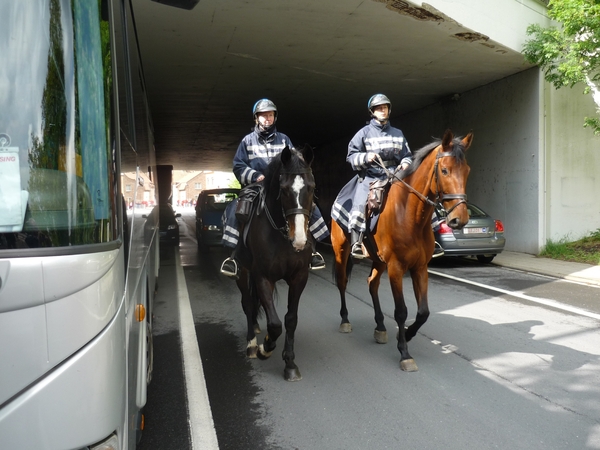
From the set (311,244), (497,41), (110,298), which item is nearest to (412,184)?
(311,244)

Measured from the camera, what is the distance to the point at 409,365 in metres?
4.93

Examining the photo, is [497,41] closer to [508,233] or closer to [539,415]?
[508,233]

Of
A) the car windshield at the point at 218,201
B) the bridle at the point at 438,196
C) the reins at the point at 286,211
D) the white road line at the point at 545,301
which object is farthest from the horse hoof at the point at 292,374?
the car windshield at the point at 218,201

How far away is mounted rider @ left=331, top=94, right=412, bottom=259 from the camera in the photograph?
5.84 meters

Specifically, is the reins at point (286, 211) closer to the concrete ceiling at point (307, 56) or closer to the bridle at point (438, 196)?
the bridle at point (438, 196)

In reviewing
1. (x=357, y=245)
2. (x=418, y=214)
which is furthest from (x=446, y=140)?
(x=357, y=245)

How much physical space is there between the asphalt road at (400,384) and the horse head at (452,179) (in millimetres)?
1510

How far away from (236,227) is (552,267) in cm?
934

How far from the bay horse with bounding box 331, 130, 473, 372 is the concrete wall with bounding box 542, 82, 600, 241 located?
1058 cm

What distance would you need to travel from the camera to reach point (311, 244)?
499 centimetres

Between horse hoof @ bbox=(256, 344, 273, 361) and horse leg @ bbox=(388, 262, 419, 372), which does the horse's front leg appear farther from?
horse leg @ bbox=(388, 262, 419, 372)

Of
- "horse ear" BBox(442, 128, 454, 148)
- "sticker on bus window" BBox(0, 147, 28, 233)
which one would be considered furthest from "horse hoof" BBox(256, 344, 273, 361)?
"sticker on bus window" BBox(0, 147, 28, 233)

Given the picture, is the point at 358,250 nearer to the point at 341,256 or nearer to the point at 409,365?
the point at 341,256

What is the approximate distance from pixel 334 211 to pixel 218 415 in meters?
3.38
